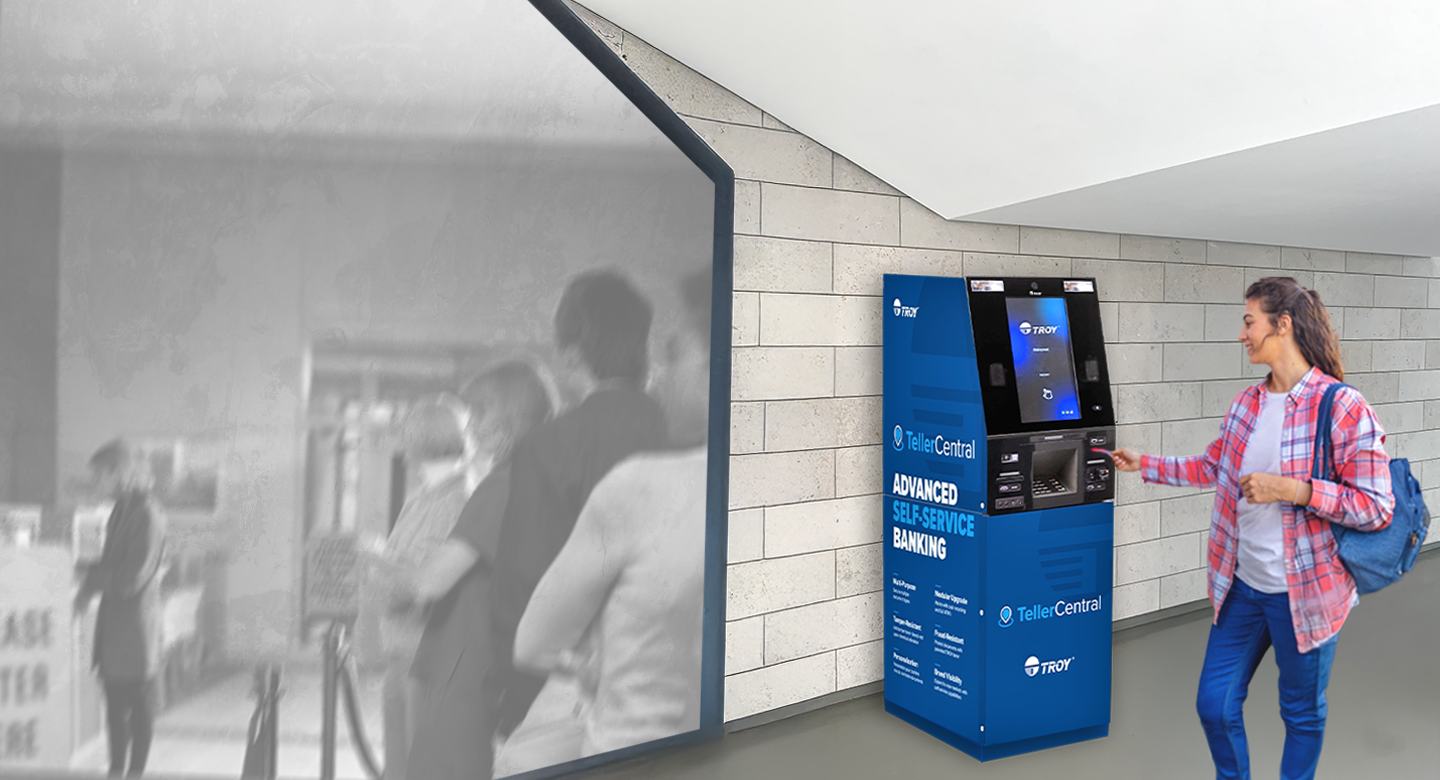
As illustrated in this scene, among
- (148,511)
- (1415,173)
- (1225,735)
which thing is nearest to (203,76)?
(148,511)

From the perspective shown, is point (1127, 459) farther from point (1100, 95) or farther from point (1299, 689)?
point (1100, 95)

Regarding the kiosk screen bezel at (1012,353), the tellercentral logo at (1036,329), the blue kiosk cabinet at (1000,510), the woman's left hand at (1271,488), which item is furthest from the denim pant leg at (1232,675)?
the tellercentral logo at (1036,329)

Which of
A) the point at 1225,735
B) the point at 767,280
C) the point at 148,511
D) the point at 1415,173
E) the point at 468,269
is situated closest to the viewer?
the point at 148,511

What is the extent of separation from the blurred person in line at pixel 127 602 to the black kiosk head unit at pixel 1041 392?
2.40m

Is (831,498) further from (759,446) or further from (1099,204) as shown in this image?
(1099,204)

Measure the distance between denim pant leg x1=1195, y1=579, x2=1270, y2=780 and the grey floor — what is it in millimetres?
657

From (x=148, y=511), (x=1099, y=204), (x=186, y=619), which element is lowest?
(x=186, y=619)

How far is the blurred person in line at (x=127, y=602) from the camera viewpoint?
2.08 metres

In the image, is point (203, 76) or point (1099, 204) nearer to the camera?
point (203, 76)

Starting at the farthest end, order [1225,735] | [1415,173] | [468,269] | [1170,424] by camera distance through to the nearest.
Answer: [1170,424]
[1415,173]
[468,269]
[1225,735]

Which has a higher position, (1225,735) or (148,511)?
(148,511)

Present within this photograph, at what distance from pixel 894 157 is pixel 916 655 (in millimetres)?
1812

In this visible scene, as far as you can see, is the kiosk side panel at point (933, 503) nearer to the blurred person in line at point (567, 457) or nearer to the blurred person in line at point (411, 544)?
the blurred person in line at point (567, 457)

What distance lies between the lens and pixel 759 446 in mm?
3225
